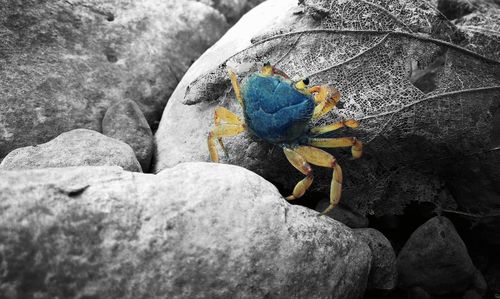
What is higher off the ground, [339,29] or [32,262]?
[339,29]

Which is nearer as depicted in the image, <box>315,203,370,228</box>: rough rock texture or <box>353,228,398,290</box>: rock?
<box>353,228,398,290</box>: rock


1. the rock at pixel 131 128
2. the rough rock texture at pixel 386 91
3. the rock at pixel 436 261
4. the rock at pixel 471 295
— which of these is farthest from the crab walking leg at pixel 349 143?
the rock at pixel 131 128

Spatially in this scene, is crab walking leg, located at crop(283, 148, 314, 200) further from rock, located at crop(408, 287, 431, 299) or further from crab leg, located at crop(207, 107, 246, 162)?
rock, located at crop(408, 287, 431, 299)

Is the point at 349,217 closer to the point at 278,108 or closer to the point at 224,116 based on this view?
the point at 278,108

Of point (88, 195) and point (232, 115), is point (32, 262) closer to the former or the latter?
point (88, 195)

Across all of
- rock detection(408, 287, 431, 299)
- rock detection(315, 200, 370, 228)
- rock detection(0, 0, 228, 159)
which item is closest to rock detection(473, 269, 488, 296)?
rock detection(408, 287, 431, 299)

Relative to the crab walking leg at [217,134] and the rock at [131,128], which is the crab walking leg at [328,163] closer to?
the crab walking leg at [217,134]

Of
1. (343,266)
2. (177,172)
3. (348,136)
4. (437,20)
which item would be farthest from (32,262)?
(437,20)
